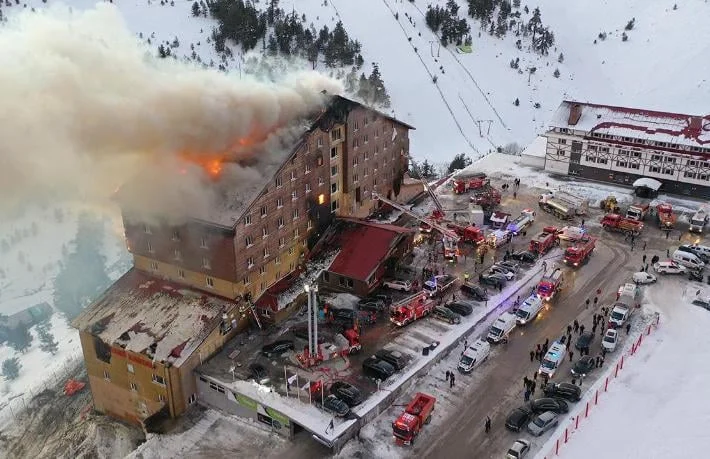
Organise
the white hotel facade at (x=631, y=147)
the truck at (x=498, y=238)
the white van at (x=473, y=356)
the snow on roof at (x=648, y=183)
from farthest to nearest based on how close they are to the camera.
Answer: the snow on roof at (x=648, y=183) → the white hotel facade at (x=631, y=147) → the truck at (x=498, y=238) → the white van at (x=473, y=356)

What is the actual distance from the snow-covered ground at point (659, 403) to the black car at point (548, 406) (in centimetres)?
113

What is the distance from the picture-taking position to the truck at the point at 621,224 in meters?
59.9

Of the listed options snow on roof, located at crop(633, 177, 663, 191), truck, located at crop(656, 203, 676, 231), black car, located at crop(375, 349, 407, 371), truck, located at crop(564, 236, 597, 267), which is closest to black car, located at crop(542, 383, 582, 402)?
black car, located at crop(375, 349, 407, 371)

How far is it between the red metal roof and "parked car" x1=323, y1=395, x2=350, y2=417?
40.7 ft

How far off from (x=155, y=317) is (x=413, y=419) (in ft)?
60.4

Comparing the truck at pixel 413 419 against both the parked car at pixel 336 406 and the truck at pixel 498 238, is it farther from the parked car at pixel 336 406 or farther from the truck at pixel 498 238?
the truck at pixel 498 238

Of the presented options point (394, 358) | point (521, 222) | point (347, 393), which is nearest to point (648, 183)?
point (521, 222)

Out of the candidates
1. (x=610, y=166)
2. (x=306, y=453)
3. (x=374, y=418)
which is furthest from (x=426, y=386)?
(x=610, y=166)

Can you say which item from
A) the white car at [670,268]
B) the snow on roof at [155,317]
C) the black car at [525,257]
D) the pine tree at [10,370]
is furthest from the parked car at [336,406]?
the pine tree at [10,370]

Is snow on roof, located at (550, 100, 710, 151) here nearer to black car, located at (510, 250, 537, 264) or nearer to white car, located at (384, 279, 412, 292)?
black car, located at (510, 250, 537, 264)

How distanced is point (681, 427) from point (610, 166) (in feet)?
127

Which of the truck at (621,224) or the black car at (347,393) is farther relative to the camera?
the truck at (621,224)

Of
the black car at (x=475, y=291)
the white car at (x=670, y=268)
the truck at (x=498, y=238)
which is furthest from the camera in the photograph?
the truck at (x=498, y=238)

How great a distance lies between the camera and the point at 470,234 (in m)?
57.5
